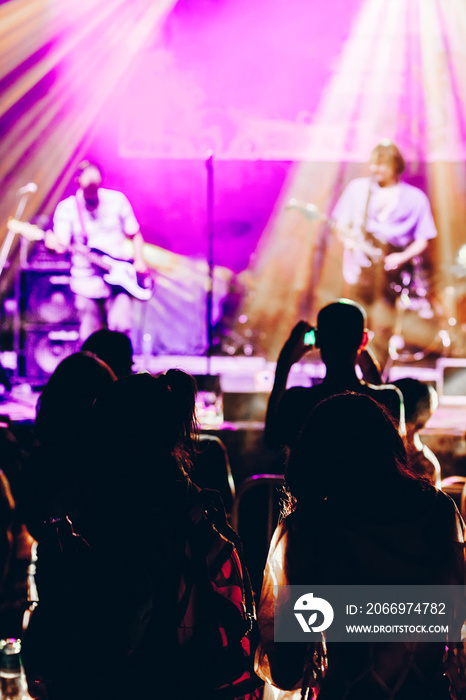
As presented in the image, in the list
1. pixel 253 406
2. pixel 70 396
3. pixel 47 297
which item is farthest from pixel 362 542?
pixel 47 297

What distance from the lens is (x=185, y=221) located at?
24.2 feet

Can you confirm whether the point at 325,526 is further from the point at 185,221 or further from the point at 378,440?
the point at 185,221

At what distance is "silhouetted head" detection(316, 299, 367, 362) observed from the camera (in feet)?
6.83

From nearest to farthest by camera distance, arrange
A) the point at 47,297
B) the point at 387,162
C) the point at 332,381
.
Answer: the point at 332,381 → the point at 387,162 → the point at 47,297

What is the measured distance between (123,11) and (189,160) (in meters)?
1.69

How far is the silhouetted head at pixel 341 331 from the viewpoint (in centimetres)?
208

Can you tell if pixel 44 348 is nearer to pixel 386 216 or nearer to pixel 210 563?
pixel 386 216

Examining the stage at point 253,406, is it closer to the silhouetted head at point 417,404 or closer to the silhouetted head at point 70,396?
the silhouetted head at point 70,396

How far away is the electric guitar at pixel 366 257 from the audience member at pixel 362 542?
516cm

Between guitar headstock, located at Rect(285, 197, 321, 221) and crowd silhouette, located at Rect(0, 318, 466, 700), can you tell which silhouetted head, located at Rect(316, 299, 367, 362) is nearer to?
crowd silhouette, located at Rect(0, 318, 466, 700)

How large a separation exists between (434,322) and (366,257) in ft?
3.86

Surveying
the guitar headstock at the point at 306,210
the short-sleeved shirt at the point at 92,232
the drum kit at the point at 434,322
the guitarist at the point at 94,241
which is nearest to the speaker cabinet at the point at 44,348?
the guitarist at the point at 94,241

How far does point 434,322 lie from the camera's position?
21.9ft

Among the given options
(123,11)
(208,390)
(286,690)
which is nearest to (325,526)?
(286,690)
